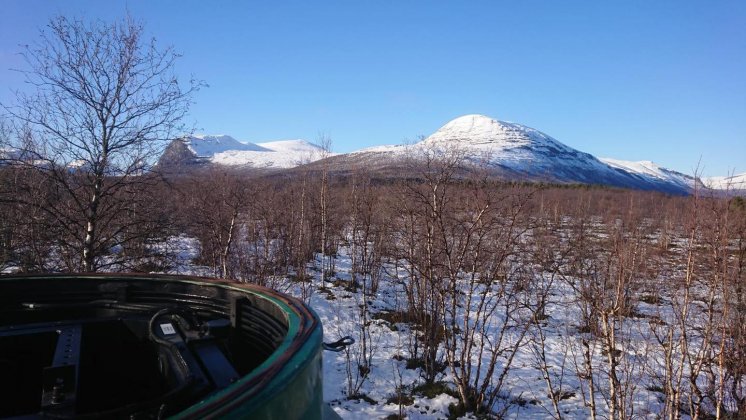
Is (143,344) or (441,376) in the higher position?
(143,344)

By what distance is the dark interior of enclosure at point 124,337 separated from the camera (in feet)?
7.23

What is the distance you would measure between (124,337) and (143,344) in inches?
6.2

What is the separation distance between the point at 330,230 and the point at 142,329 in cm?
1987

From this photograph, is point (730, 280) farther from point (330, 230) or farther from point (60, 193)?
point (330, 230)

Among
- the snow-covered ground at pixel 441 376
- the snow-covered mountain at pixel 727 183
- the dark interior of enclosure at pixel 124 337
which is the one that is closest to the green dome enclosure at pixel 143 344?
the dark interior of enclosure at pixel 124 337

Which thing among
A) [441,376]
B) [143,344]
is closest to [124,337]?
[143,344]

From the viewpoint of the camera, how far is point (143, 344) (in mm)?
2758

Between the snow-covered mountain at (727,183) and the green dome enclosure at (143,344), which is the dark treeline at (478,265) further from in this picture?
the green dome enclosure at (143,344)

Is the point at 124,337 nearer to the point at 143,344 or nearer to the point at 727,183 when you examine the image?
the point at 143,344

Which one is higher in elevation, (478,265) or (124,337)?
(124,337)

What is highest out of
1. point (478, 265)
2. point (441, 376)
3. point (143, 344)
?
point (143, 344)

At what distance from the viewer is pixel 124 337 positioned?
2.79m

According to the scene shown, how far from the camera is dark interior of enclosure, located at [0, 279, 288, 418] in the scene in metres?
2.21

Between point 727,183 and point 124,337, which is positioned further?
point 727,183
